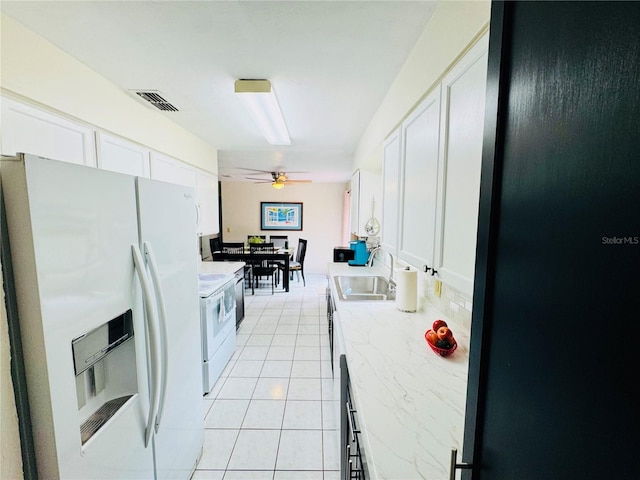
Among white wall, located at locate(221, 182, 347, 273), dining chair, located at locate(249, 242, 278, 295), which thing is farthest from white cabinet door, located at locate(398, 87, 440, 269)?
white wall, located at locate(221, 182, 347, 273)

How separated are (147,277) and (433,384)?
1.25 metres

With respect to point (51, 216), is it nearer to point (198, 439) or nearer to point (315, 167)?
point (198, 439)

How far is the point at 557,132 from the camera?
0.40m

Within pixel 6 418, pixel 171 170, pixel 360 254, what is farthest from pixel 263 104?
pixel 6 418

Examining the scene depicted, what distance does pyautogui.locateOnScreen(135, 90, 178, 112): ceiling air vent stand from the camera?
7.22 ft

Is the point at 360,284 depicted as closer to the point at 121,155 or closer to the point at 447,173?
the point at 447,173

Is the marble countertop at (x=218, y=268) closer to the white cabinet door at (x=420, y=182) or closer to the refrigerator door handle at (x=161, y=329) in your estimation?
the refrigerator door handle at (x=161, y=329)

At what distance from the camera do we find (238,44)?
5.19ft

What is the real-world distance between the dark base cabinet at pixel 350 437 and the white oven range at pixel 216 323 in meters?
1.54

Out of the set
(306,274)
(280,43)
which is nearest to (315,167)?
(306,274)

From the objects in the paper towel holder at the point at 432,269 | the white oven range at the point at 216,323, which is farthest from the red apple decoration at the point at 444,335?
the white oven range at the point at 216,323

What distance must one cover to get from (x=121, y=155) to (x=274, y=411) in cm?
241

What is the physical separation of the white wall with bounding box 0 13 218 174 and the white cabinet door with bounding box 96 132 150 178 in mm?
64

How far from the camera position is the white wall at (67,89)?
1.37m
